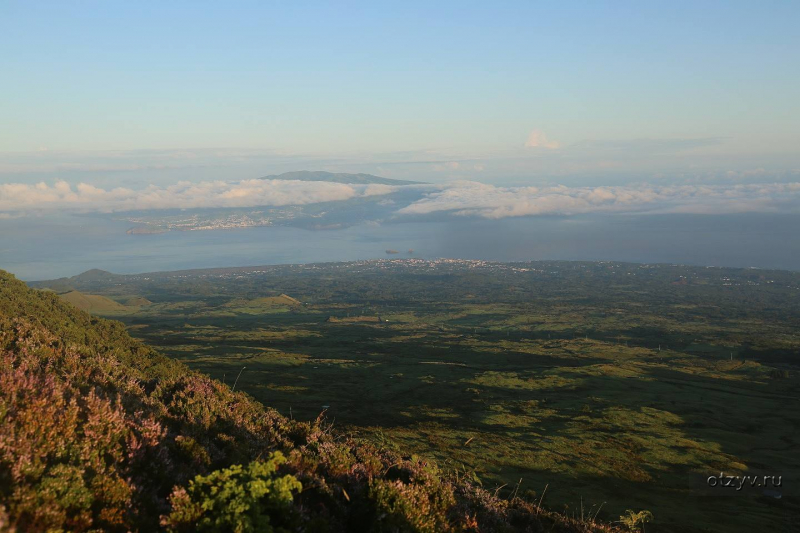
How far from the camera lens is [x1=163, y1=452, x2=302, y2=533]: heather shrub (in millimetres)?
11516

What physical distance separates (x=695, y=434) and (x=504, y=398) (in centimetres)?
2597

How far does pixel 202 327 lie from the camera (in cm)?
16000

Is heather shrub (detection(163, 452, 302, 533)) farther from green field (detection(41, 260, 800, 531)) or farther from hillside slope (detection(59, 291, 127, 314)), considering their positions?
hillside slope (detection(59, 291, 127, 314))

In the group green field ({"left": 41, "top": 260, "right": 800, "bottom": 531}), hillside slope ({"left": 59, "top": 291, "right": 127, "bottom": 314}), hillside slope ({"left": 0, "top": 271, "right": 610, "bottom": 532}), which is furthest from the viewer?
hillside slope ({"left": 59, "top": 291, "right": 127, "bottom": 314})

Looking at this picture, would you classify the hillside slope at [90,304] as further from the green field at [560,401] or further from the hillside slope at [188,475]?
the hillside slope at [188,475]

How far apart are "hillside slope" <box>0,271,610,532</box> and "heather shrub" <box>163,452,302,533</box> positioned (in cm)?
→ 3

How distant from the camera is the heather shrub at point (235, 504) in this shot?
37.8 ft

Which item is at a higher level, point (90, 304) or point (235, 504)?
point (235, 504)

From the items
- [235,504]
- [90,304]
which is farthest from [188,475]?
[90,304]

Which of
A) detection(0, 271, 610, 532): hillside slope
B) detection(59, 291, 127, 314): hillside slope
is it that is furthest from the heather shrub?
detection(59, 291, 127, 314): hillside slope

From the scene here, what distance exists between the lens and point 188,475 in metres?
14.8

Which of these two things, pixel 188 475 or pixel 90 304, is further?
pixel 90 304

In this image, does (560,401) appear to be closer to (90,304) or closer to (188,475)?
(188,475)

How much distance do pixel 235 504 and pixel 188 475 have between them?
153 inches
